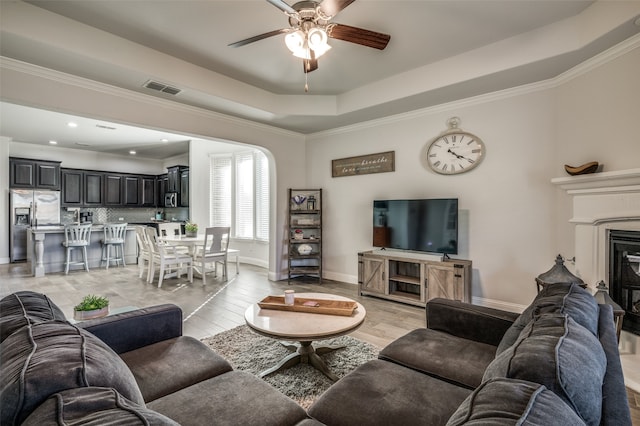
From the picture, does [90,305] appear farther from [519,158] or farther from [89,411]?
[519,158]

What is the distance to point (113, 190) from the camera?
8.90 metres

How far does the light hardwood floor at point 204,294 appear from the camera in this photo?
3.41 m

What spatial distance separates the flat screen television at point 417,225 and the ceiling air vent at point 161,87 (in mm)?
3025

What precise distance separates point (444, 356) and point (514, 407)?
118cm

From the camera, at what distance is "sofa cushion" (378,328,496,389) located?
158cm

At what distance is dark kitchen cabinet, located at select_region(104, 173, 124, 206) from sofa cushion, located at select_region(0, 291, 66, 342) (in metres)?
8.58

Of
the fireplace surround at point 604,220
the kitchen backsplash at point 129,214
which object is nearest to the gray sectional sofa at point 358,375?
the fireplace surround at point 604,220

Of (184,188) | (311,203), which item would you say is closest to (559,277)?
(311,203)

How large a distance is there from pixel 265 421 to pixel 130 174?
9.79 metres

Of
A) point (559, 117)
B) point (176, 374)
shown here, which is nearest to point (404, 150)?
point (559, 117)

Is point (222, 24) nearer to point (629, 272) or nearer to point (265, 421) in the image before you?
point (265, 421)

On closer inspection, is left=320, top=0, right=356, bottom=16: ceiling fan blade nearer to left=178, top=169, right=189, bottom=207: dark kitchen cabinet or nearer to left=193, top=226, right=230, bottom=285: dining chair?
left=193, top=226, right=230, bottom=285: dining chair

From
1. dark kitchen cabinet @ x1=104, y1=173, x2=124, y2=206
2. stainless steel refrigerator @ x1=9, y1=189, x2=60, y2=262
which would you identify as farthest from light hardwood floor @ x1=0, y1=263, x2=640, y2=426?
dark kitchen cabinet @ x1=104, y1=173, x2=124, y2=206

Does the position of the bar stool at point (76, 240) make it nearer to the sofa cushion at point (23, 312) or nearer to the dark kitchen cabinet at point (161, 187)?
the dark kitchen cabinet at point (161, 187)
